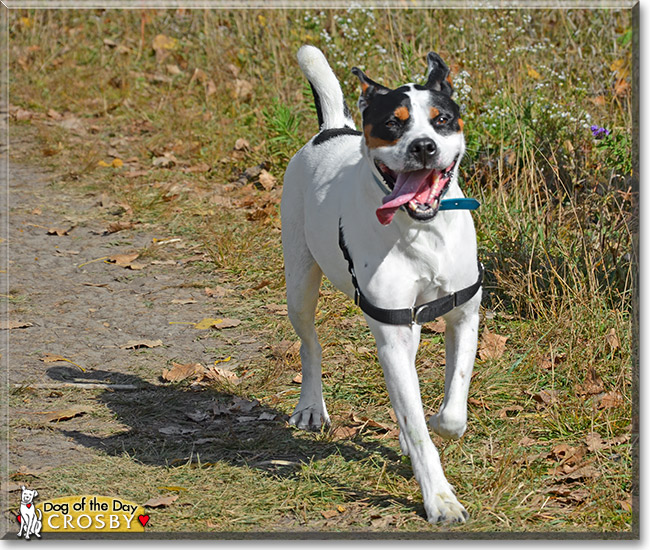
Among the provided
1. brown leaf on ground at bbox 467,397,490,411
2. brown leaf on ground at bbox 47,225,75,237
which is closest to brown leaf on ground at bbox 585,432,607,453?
brown leaf on ground at bbox 467,397,490,411

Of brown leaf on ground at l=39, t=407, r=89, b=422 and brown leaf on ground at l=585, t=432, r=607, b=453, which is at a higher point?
brown leaf on ground at l=585, t=432, r=607, b=453

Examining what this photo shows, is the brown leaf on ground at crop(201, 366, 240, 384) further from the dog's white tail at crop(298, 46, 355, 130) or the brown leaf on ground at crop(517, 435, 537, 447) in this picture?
the brown leaf on ground at crop(517, 435, 537, 447)

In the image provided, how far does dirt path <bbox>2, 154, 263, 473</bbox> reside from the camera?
438 cm

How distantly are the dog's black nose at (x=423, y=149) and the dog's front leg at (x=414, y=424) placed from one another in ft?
2.14

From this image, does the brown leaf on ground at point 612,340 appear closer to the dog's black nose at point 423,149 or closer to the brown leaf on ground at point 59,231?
the dog's black nose at point 423,149

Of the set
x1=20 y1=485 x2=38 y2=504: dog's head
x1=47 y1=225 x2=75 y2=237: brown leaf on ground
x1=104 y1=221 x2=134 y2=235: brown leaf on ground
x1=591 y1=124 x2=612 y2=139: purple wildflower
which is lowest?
x1=20 y1=485 x2=38 y2=504: dog's head

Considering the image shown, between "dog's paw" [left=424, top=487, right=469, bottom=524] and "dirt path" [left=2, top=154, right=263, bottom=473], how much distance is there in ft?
4.48

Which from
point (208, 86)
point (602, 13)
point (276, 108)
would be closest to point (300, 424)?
point (276, 108)

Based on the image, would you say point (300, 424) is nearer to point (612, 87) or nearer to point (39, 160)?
point (612, 87)

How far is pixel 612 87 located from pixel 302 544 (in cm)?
470

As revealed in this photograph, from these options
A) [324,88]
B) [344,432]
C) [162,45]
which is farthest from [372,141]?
[162,45]

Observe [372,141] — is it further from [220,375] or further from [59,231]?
[59,231]

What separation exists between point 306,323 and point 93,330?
171cm

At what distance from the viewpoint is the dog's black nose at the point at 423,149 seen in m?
3.11
